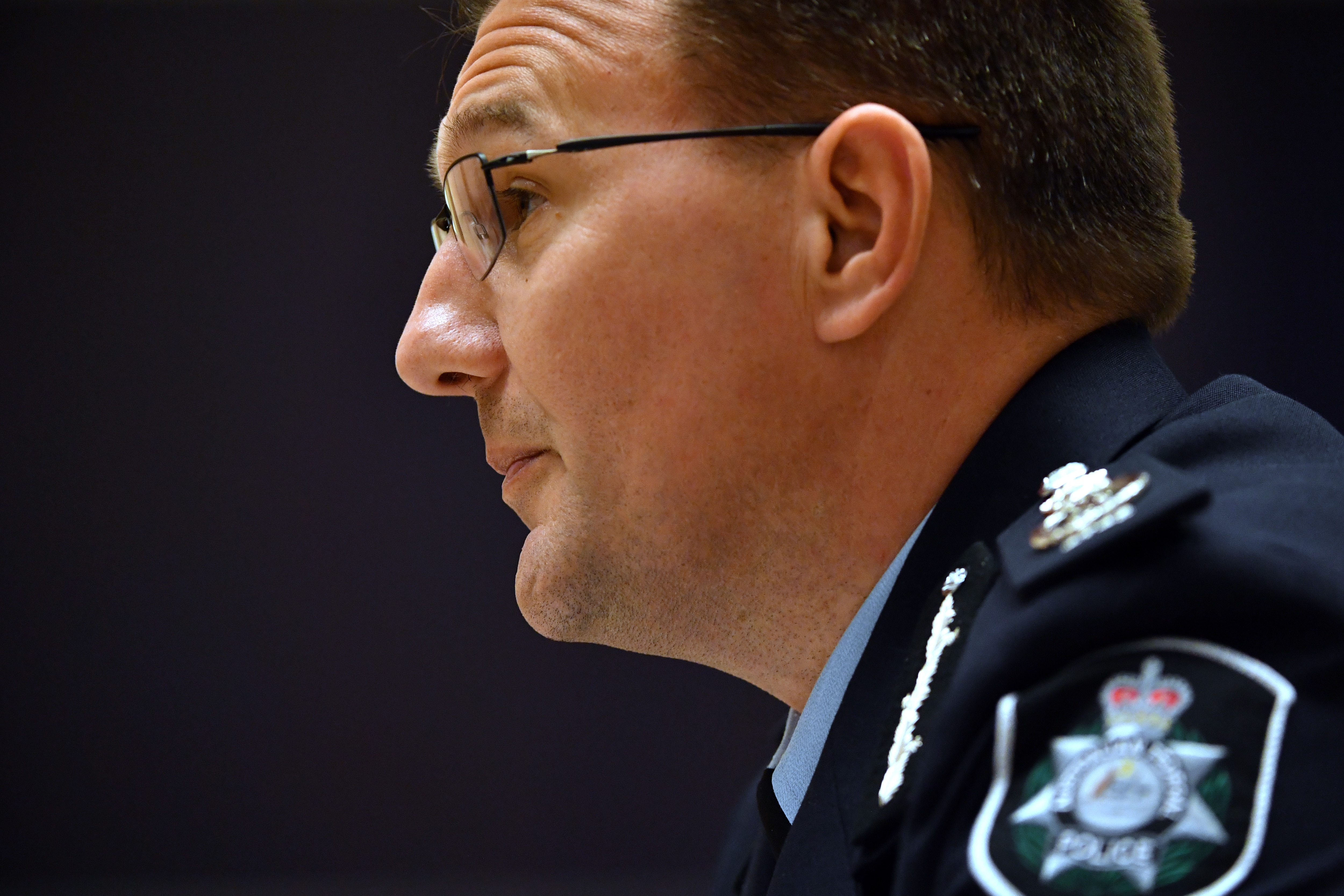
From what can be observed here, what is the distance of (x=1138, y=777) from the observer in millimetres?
601

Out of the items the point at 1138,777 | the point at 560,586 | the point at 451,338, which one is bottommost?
the point at 1138,777

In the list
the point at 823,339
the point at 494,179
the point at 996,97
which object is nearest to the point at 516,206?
the point at 494,179

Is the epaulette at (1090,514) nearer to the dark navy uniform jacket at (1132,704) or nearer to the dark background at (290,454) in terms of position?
the dark navy uniform jacket at (1132,704)

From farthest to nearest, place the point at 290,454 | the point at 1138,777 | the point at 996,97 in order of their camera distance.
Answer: the point at 290,454
the point at 996,97
the point at 1138,777

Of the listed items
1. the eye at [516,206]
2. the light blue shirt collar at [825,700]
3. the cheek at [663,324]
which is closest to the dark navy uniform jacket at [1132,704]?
the light blue shirt collar at [825,700]

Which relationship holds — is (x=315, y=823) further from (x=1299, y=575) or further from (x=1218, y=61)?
(x=1218, y=61)

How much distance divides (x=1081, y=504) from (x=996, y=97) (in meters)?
0.40

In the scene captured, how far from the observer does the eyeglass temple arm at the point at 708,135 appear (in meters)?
1.00

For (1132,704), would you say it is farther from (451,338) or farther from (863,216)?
(451,338)

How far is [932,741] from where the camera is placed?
704 mm

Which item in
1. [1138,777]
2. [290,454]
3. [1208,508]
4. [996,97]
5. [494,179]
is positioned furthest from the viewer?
[290,454]

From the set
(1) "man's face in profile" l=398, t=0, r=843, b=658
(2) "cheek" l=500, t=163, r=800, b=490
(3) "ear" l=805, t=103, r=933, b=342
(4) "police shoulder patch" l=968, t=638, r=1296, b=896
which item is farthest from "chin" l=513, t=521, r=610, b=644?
(4) "police shoulder patch" l=968, t=638, r=1296, b=896

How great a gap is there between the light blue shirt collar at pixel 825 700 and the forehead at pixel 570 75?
45 cm

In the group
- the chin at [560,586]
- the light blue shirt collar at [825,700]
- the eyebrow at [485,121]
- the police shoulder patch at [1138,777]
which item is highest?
the eyebrow at [485,121]
